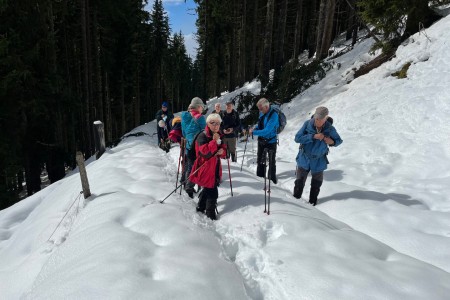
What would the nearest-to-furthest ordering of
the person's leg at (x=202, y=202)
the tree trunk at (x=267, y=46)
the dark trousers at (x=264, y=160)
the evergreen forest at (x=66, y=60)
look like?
1. the person's leg at (x=202, y=202)
2. the dark trousers at (x=264, y=160)
3. the evergreen forest at (x=66, y=60)
4. the tree trunk at (x=267, y=46)

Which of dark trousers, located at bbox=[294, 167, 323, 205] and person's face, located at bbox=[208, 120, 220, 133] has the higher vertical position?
person's face, located at bbox=[208, 120, 220, 133]

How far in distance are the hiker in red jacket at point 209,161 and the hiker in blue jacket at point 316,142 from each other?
5.99 ft

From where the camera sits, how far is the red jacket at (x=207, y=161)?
17.3 feet

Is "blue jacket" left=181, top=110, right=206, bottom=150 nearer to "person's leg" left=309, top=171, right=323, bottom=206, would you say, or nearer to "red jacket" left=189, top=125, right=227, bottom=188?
"red jacket" left=189, top=125, right=227, bottom=188

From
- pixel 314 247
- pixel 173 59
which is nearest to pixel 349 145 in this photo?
pixel 314 247

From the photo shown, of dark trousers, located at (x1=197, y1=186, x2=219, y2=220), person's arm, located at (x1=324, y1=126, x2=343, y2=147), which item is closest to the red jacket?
dark trousers, located at (x1=197, y1=186, x2=219, y2=220)

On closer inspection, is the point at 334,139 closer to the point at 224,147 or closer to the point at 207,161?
the point at 224,147

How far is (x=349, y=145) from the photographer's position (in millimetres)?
9148

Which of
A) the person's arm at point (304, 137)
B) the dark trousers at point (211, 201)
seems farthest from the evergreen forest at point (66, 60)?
the dark trousers at point (211, 201)

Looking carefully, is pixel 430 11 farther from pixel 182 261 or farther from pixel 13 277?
pixel 13 277

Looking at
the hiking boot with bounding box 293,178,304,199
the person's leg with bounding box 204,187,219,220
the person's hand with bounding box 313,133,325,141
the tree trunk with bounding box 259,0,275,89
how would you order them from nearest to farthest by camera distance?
the person's leg with bounding box 204,187,219,220, the person's hand with bounding box 313,133,325,141, the hiking boot with bounding box 293,178,304,199, the tree trunk with bounding box 259,0,275,89

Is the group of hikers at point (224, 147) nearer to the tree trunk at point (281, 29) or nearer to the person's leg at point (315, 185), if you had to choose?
the person's leg at point (315, 185)

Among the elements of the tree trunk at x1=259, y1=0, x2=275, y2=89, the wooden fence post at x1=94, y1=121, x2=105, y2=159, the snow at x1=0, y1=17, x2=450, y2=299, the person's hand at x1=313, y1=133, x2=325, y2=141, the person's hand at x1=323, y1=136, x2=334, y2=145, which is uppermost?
the tree trunk at x1=259, y1=0, x2=275, y2=89

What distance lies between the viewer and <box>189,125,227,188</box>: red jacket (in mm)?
5270
